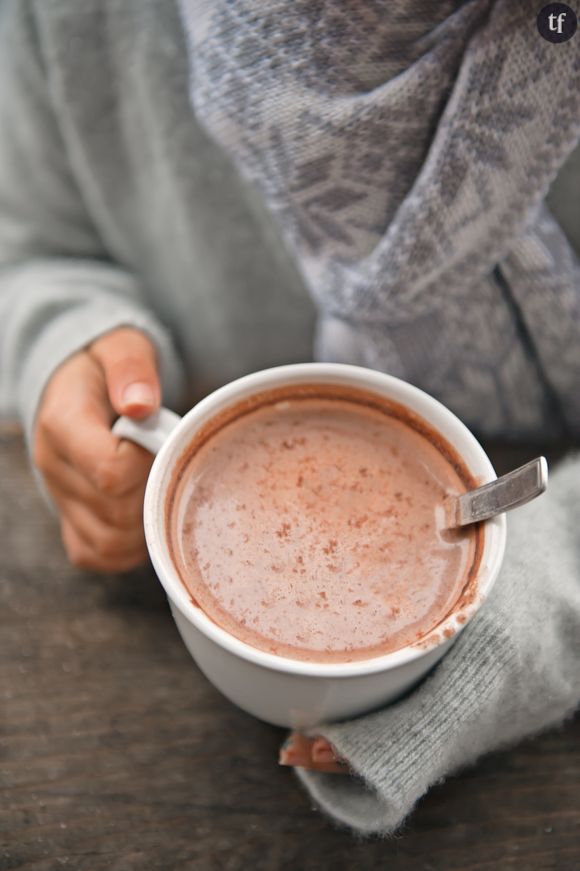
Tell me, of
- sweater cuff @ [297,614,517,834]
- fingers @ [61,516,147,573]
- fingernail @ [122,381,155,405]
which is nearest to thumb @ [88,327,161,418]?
fingernail @ [122,381,155,405]

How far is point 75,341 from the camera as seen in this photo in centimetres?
62

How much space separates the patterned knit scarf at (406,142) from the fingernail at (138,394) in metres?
0.17

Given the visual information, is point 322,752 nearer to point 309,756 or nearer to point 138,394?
point 309,756

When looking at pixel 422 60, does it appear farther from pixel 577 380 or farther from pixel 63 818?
pixel 63 818

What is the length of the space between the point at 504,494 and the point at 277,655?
0.47 feet

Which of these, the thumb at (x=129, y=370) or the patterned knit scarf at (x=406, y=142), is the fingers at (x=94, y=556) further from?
the patterned knit scarf at (x=406, y=142)

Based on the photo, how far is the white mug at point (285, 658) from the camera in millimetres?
366

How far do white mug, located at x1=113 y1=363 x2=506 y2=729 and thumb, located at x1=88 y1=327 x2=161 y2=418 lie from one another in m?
0.01

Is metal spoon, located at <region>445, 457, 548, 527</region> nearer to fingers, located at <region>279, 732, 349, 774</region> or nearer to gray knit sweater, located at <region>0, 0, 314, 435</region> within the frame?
fingers, located at <region>279, 732, 349, 774</region>

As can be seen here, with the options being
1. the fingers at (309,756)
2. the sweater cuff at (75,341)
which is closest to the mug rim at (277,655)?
the fingers at (309,756)

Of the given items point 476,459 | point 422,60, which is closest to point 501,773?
point 476,459

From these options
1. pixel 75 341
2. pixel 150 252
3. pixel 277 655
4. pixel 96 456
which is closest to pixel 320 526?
pixel 277 655

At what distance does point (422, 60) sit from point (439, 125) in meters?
0.04

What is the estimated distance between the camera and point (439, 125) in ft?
1.58
